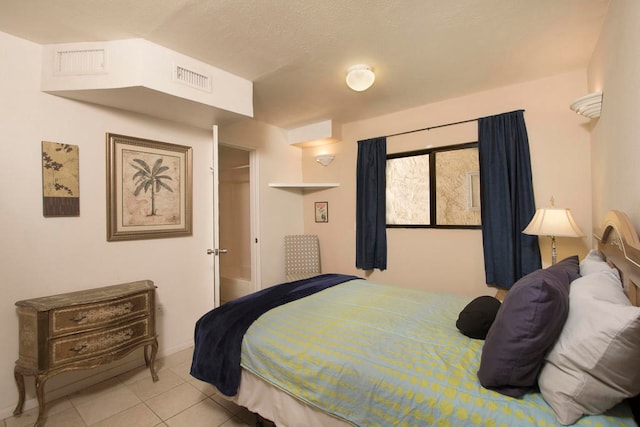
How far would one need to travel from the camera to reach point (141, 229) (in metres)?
2.62

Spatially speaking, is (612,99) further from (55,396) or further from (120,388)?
(55,396)

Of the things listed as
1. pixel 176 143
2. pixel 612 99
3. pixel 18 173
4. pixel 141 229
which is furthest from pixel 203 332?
pixel 612 99

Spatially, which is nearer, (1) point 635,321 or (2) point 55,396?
(1) point 635,321

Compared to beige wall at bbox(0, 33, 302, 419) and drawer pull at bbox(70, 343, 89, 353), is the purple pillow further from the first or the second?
beige wall at bbox(0, 33, 302, 419)

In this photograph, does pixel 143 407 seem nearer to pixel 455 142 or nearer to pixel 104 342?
pixel 104 342

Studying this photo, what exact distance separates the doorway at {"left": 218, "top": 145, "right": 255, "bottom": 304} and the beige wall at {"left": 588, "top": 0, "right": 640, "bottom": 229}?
418 cm

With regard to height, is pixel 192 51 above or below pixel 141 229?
above

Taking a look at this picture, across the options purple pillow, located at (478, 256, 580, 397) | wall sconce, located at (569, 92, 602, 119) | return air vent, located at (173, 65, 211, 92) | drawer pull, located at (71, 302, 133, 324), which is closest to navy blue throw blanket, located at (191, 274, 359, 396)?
drawer pull, located at (71, 302, 133, 324)

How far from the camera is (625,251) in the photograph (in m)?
1.19

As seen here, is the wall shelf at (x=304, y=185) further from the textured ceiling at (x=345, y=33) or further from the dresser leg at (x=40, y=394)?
the dresser leg at (x=40, y=394)

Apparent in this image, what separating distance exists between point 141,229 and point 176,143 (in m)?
0.92

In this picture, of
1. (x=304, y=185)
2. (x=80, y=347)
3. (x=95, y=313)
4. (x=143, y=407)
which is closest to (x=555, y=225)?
(x=304, y=185)

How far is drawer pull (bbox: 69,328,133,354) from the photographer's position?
6.41 ft

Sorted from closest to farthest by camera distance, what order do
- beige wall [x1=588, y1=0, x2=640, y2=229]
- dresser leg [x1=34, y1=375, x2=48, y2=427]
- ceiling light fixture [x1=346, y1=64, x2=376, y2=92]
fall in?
beige wall [x1=588, y1=0, x2=640, y2=229] < dresser leg [x1=34, y1=375, x2=48, y2=427] < ceiling light fixture [x1=346, y1=64, x2=376, y2=92]
